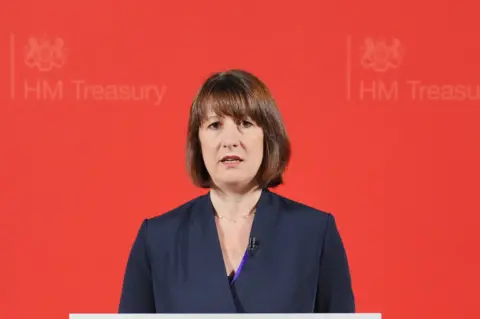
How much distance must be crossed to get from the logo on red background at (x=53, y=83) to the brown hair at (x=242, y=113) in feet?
2.96

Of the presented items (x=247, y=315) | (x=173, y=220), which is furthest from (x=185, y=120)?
(x=247, y=315)

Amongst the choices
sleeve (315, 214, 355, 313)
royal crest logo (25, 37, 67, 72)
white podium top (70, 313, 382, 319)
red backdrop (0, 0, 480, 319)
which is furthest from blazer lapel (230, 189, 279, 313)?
royal crest logo (25, 37, 67, 72)

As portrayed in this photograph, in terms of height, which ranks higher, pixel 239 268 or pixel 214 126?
pixel 214 126

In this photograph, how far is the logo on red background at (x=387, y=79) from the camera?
2.36 metres

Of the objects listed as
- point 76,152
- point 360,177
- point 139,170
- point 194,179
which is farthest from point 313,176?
point 194,179

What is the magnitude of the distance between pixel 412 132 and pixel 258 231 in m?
1.09

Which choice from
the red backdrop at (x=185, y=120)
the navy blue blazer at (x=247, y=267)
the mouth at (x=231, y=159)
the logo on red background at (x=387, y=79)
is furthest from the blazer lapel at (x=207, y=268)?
the logo on red background at (x=387, y=79)

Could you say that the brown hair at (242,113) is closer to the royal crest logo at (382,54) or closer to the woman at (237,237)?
the woman at (237,237)

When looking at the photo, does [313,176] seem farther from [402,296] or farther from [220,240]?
[220,240]

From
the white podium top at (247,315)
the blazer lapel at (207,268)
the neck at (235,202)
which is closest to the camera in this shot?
the white podium top at (247,315)

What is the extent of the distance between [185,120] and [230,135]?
3.27ft

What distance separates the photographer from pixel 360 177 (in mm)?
2412

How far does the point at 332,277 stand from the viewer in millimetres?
1467

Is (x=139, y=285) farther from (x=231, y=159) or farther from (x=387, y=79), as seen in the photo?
(x=387, y=79)
